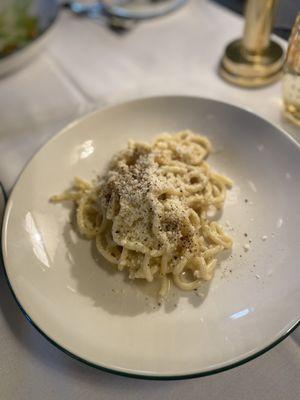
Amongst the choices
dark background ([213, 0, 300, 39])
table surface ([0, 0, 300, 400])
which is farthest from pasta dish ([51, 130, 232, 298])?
dark background ([213, 0, 300, 39])

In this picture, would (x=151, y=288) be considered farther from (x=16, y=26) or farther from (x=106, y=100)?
(x=16, y=26)

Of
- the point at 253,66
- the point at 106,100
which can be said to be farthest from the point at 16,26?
the point at 253,66

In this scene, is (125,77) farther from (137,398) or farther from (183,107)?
(137,398)

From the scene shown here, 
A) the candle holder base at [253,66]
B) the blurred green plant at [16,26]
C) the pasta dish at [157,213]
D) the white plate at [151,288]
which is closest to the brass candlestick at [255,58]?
the candle holder base at [253,66]

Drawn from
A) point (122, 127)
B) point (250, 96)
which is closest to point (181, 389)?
point (122, 127)

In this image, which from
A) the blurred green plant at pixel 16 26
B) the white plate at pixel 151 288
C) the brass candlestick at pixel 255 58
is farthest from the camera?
the blurred green plant at pixel 16 26

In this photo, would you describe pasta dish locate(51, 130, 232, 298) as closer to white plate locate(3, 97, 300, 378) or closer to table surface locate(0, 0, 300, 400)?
white plate locate(3, 97, 300, 378)

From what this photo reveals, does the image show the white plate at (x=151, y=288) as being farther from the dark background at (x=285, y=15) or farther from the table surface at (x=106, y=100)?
the dark background at (x=285, y=15)
